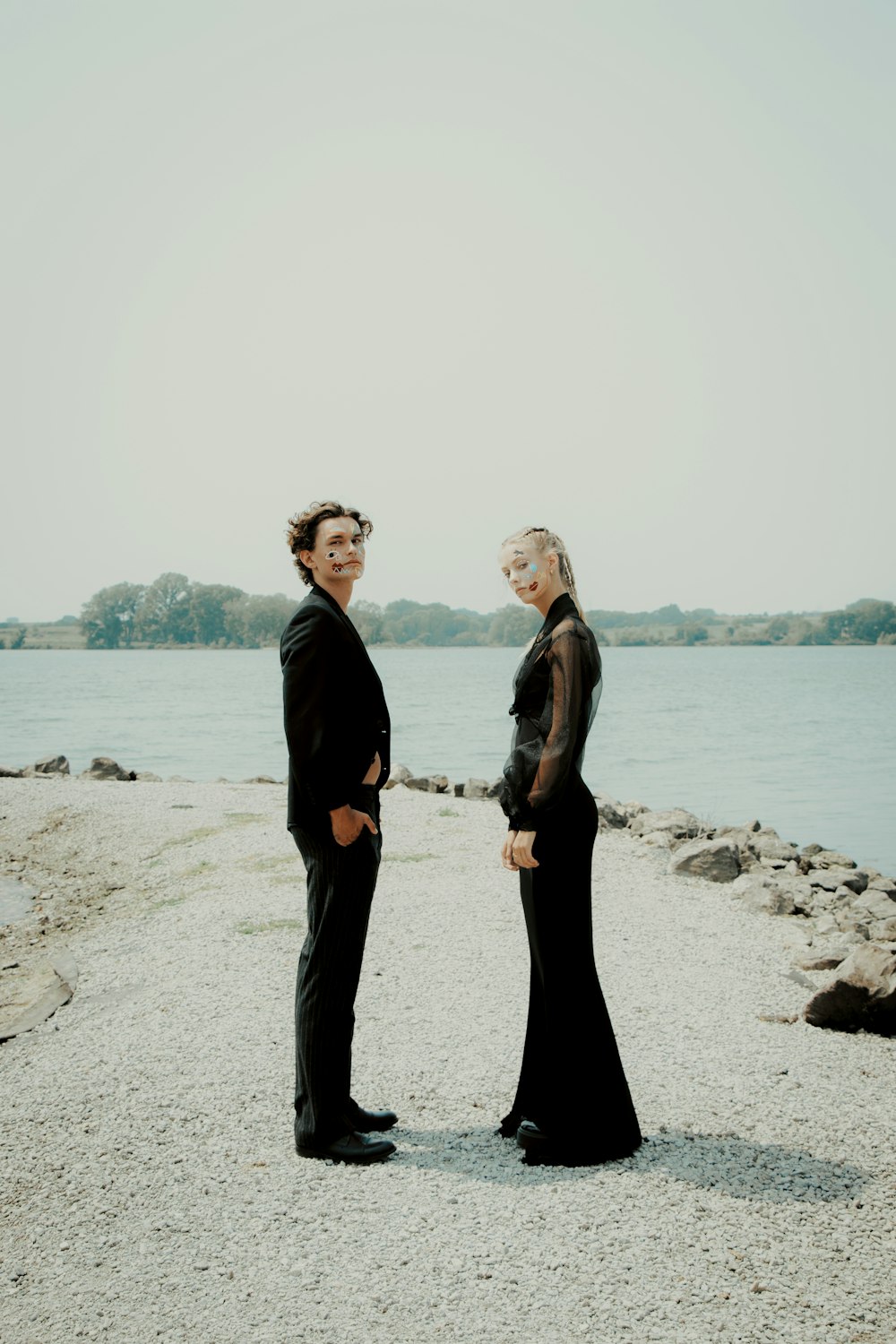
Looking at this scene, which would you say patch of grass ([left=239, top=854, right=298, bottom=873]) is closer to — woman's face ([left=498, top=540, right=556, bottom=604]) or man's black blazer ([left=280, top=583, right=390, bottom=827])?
man's black blazer ([left=280, top=583, right=390, bottom=827])

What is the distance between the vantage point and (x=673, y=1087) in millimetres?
5164

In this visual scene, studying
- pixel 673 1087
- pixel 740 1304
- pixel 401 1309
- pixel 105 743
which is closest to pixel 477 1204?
pixel 401 1309

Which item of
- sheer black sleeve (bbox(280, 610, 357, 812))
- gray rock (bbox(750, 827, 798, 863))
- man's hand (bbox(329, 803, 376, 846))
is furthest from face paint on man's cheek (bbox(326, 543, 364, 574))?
gray rock (bbox(750, 827, 798, 863))

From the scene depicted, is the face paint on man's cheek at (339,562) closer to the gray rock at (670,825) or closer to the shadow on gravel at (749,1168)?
the shadow on gravel at (749,1168)

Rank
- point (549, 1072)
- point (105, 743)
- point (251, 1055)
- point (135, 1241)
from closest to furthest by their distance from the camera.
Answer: point (135, 1241), point (549, 1072), point (251, 1055), point (105, 743)

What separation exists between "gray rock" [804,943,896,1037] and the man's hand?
349cm

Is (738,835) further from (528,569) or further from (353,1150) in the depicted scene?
(528,569)

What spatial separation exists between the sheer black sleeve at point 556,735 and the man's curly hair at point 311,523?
993 millimetres

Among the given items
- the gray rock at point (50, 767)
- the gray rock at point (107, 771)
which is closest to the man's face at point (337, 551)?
the gray rock at point (107, 771)

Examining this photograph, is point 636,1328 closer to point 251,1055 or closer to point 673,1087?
point 673,1087

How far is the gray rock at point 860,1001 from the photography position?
239 inches

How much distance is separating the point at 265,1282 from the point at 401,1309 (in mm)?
491

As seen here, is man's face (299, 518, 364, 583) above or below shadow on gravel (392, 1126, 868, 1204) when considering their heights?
above

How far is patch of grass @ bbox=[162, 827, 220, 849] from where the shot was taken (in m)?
11.9
